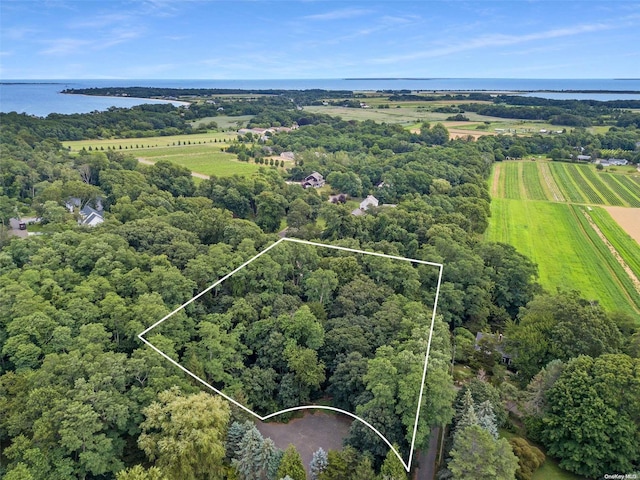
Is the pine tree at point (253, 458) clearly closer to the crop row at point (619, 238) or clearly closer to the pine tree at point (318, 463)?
the pine tree at point (318, 463)

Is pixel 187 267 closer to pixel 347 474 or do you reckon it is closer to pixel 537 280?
pixel 347 474

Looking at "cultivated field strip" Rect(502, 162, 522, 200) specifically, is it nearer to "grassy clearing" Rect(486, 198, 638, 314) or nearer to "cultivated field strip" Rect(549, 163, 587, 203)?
"grassy clearing" Rect(486, 198, 638, 314)

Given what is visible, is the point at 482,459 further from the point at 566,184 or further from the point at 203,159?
the point at 203,159

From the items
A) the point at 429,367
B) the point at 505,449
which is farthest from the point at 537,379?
the point at 429,367

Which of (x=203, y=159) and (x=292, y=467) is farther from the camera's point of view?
(x=203, y=159)

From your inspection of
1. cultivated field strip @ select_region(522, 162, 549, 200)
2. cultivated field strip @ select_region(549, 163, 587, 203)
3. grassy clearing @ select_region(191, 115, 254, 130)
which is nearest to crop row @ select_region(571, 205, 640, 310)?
cultivated field strip @ select_region(549, 163, 587, 203)

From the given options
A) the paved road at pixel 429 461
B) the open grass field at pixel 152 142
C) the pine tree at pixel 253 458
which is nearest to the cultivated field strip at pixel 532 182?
the paved road at pixel 429 461

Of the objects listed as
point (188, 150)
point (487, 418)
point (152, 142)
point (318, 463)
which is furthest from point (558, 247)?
point (152, 142)
